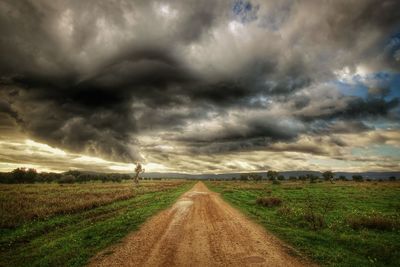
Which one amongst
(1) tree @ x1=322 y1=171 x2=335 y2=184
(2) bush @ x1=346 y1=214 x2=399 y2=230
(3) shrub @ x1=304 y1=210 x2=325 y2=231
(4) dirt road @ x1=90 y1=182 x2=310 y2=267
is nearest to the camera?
(4) dirt road @ x1=90 y1=182 x2=310 y2=267

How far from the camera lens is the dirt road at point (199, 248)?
9484 millimetres

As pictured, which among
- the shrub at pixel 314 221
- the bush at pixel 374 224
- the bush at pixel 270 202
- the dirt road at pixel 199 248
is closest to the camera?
the dirt road at pixel 199 248

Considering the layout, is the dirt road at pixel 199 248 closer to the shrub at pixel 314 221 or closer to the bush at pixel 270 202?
the shrub at pixel 314 221

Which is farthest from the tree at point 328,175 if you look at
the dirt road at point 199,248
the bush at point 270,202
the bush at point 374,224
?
the dirt road at point 199,248

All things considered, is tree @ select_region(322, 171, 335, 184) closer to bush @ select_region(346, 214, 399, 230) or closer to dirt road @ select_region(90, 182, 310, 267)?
bush @ select_region(346, 214, 399, 230)

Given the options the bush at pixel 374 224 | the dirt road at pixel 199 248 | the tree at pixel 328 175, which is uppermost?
the tree at pixel 328 175

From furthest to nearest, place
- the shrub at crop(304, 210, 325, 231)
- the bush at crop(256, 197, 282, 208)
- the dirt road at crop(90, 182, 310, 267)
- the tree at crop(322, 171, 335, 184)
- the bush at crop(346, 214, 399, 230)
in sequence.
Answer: the tree at crop(322, 171, 335, 184), the bush at crop(256, 197, 282, 208), the bush at crop(346, 214, 399, 230), the shrub at crop(304, 210, 325, 231), the dirt road at crop(90, 182, 310, 267)

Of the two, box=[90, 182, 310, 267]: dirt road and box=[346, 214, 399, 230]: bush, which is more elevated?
box=[346, 214, 399, 230]: bush

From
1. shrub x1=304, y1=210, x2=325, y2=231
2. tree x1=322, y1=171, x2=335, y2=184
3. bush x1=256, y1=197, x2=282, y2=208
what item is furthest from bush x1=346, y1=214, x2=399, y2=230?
tree x1=322, y1=171, x2=335, y2=184

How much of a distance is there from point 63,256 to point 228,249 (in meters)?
7.14

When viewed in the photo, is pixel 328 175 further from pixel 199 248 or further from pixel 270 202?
pixel 199 248

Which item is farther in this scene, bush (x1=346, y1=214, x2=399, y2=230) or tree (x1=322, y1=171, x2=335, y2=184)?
tree (x1=322, y1=171, x2=335, y2=184)

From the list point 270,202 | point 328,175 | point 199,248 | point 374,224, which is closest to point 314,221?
point 374,224

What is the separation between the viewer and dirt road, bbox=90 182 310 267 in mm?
9484
